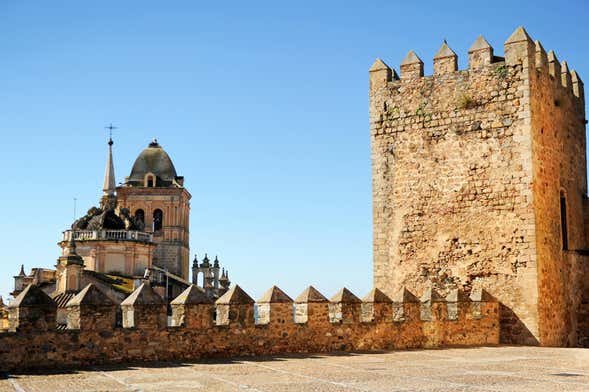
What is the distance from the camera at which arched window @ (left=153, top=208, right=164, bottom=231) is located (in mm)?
74625

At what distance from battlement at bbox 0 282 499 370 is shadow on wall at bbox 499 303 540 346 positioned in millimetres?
162

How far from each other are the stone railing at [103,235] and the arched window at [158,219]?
604 inches

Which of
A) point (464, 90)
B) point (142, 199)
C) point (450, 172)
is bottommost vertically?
point (450, 172)

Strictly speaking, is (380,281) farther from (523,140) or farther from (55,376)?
(55,376)

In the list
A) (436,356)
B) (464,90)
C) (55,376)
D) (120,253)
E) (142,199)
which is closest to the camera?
(55,376)

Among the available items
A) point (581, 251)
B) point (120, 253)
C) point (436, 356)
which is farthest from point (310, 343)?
point (120, 253)

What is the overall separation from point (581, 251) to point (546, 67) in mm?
4364

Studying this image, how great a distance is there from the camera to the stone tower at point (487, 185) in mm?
15750

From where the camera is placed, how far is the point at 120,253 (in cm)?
5712

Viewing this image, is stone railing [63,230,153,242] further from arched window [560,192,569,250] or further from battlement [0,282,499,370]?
battlement [0,282,499,370]

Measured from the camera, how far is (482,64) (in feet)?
54.4

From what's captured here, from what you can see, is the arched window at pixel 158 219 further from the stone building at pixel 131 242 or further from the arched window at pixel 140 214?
the arched window at pixel 140 214

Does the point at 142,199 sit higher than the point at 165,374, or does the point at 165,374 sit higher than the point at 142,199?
the point at 142,199

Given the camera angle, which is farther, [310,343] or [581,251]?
[581,251]
